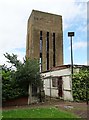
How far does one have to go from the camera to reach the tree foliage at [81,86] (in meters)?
17.8

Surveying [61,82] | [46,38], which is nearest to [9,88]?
[61,82]

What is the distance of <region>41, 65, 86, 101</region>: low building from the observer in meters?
18.5

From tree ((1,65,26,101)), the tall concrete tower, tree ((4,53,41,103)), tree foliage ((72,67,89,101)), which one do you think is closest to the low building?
tree foliage ((72,67,89,101))

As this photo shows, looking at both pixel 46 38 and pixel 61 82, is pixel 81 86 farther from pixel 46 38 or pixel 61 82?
→ pixel 46 38

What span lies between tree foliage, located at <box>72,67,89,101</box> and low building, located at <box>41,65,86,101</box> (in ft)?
1.31

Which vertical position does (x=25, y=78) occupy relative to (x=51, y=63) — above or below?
below

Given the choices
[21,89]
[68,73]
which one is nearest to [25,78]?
[21,89]

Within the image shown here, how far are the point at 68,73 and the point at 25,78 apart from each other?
390 centimetres

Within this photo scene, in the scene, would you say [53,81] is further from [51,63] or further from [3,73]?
[51,63]

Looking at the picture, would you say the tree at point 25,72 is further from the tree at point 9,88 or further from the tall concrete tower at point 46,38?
the tall concrete tower at point 46,38

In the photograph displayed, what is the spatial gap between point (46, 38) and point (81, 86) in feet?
105

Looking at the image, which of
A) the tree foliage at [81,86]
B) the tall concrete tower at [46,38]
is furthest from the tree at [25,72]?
the tall concrete tower at [46,38]

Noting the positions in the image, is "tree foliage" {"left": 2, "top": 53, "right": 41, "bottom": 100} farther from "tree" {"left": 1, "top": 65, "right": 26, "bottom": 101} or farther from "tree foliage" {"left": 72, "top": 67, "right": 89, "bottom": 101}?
"tree foliage" {"left": 72, "top": 67, "right": 89, "bottom": 101}

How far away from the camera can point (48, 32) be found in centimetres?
4875
